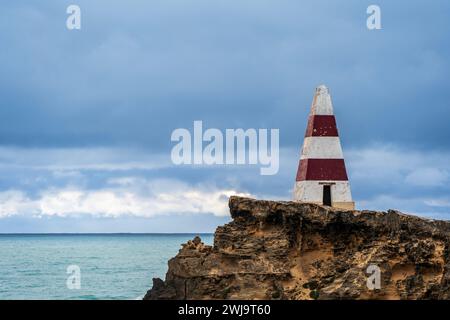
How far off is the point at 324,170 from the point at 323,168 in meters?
0.05

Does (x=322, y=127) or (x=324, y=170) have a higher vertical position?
(x=322, y=127)

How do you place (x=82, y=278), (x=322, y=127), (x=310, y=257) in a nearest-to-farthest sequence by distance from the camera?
(x=310, y=257) < (x=322, y=127) < (x=82, y=278)

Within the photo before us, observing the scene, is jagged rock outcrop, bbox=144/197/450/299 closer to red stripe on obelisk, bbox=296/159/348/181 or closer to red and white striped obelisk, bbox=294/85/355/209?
red and white striped obelisk, bbox=294/85/355/209

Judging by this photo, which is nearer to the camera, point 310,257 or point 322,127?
point 310,257

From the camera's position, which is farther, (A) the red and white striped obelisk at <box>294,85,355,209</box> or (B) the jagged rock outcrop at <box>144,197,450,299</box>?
(A) the red and white striped obelisk at <box>294,85,355,209</box>

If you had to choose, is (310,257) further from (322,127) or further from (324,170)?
(322,127)

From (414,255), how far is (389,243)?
543 mm

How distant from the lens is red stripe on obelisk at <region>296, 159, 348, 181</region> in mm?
18156

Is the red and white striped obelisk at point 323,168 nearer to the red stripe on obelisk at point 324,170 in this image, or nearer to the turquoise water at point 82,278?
the red stripe on obelisk at point 324,170

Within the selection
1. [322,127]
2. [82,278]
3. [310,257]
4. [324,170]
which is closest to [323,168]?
[324,170]

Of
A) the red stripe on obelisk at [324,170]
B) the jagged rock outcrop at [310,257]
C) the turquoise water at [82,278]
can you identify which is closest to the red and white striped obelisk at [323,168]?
the red stripe on obelisk at [324,170]

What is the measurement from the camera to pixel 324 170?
18.2 metres

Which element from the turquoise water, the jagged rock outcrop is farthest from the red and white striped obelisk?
the turquoise water
